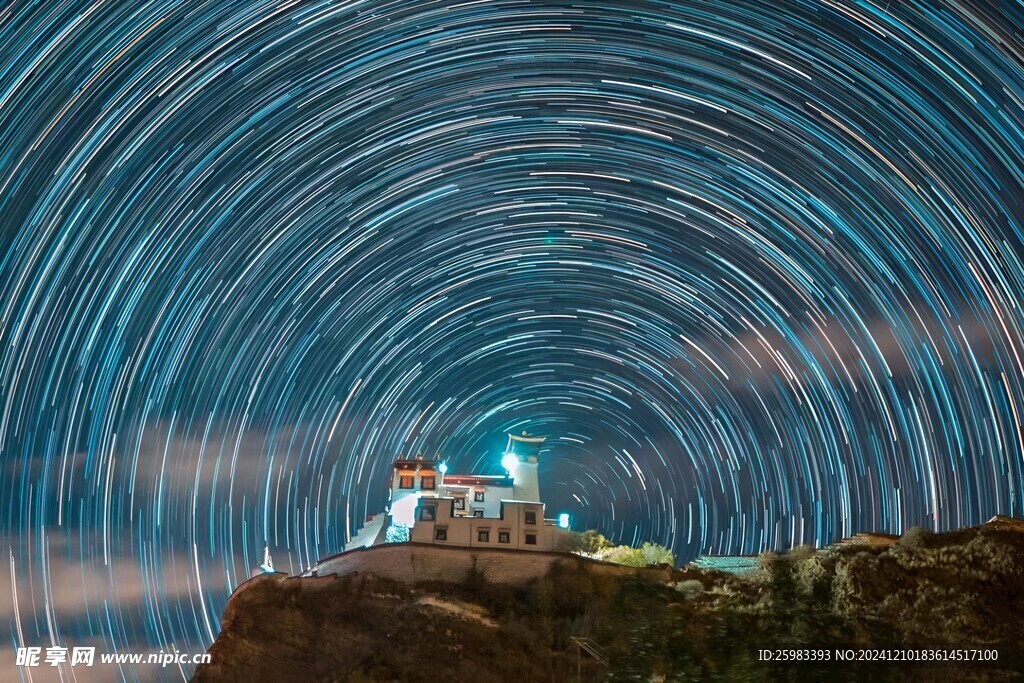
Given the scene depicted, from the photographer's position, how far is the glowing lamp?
207ft

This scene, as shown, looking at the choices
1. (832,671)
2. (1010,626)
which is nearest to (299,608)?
(832,671)

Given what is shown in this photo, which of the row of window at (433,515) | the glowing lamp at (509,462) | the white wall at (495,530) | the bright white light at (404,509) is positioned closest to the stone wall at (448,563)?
the white wall at (495,530)

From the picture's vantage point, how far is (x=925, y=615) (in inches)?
1457

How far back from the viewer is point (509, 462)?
208 ft

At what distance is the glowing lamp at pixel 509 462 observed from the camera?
207ft

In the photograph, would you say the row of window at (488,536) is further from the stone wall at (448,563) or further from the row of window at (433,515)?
the stone wall at (448,563)

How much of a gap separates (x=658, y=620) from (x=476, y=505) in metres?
18.3

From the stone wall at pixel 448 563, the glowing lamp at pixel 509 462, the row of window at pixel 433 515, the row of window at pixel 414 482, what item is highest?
the glowing lamp at pixel 509 462

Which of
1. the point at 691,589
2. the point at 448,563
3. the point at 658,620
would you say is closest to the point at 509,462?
the point at 448,563

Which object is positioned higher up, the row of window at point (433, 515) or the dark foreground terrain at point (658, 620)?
the row of window at point (433, 515)

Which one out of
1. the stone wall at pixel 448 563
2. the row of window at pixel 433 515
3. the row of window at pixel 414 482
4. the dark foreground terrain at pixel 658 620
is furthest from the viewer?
the row of window at pixel 414 482

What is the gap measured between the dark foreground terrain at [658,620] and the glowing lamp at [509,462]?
1903 cm

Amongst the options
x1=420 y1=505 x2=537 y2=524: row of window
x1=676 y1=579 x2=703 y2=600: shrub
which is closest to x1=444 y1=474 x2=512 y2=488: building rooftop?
x1=420 y1=505 x2=537 y2=524: row of window

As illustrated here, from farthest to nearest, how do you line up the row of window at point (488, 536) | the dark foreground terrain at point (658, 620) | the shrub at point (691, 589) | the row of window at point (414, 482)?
the row of window at point (414, 482), the row of window at point (488, 536), the shrub at point (691, 589), the dark foreground terrain at point (658, 620)
